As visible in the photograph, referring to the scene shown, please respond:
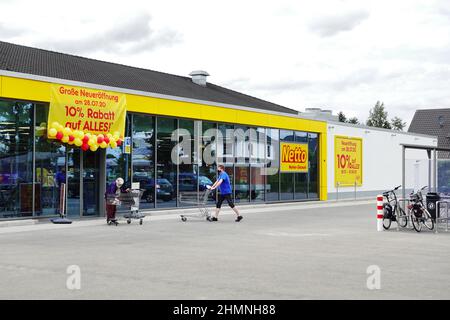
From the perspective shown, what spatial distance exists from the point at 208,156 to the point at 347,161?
14.4 metres

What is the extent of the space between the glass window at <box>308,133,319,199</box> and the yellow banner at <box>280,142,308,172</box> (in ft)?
2.18

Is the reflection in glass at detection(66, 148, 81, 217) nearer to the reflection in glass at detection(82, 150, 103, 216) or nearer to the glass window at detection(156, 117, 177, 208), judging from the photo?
the reflection in glass at detection(82, 150, 103, 216)

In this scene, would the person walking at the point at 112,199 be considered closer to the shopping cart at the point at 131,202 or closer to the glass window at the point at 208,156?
the shopping cart at the point at 131,202

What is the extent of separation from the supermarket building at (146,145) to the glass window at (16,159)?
31mm

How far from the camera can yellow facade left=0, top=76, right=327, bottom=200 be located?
1991 cm

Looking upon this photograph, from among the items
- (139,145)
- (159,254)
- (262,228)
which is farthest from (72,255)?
(139,145)

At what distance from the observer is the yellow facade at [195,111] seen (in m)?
19.9

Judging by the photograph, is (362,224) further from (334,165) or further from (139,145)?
(334,165)

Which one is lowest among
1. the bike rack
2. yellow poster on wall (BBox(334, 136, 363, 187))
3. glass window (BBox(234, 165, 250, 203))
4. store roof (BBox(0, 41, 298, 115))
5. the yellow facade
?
the bike rack

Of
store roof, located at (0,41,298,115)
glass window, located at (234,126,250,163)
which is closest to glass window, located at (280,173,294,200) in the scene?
glass window, located at (234,126,250,163)

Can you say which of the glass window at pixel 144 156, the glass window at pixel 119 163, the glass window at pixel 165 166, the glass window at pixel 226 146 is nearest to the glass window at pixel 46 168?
the glass window at pixel 119 163

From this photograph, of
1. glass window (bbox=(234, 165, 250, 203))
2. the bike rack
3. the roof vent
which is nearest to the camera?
the bike rack

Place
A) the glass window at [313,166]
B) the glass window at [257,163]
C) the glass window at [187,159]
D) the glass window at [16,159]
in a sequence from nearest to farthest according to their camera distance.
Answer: the glass window at [16,159], the glass window at [187,159], the glass window at [257,163], the glass window at [313,166]

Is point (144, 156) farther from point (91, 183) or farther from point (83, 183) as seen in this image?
point (83, 183)
